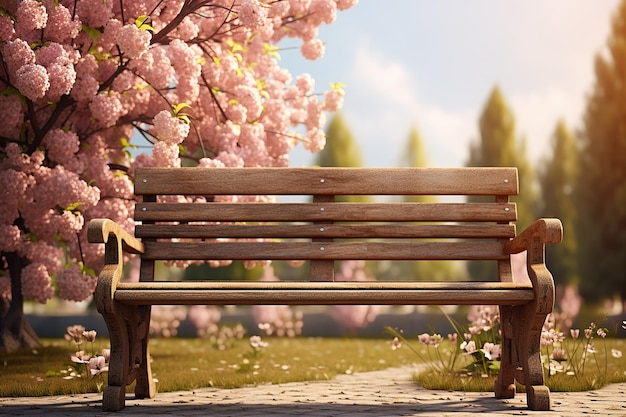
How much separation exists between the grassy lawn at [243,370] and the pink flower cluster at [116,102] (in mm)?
791

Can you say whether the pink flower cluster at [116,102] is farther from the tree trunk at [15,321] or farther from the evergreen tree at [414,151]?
the evergreen tree at [414,151]

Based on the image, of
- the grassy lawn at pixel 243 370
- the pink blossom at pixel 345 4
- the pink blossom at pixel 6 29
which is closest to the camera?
the grassy lawn at pixel 243 370

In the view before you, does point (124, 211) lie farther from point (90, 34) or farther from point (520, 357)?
point (520, 357)

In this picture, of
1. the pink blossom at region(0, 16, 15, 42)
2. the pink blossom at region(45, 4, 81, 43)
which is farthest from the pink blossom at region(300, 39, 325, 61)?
the pink blossom at region(0, 16, 15, 42)

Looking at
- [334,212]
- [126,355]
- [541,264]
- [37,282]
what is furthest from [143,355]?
[37,282]

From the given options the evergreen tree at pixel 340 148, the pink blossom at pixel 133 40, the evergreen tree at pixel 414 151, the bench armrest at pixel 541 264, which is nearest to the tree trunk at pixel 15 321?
the pink blossom at pixel 133 40

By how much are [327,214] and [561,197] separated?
16814mm

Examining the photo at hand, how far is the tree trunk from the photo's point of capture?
7258 millimetres

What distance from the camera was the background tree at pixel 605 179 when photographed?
1623cm

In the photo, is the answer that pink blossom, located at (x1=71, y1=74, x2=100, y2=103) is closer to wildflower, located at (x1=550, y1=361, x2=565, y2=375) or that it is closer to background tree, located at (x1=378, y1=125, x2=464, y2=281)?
wildflower, located at (x1=550, y1=361, x2=565, y2=375)

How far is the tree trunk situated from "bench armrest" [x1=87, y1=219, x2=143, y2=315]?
3640 mm

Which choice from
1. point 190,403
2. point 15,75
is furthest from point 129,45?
point 190,403

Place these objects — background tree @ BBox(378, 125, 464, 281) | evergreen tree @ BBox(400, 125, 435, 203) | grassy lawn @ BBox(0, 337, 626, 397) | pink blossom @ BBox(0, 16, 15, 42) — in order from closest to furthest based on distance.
Result: grassy lawn @ BBox(0, 337, 626, 397) < pink blossom @ BBox(0, 16, 15, 42) < background tree @ BBox(378, 125, 464, 281) < evergreen tree @ BBox(400, 125, 435, 203)

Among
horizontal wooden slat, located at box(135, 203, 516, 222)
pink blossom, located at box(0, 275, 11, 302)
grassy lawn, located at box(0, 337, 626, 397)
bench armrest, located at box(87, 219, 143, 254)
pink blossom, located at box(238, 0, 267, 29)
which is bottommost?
grassy lawn, located at box(0, 337, 626, 397)
